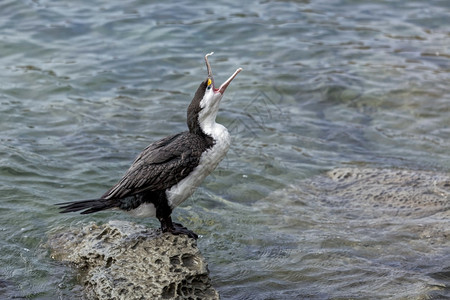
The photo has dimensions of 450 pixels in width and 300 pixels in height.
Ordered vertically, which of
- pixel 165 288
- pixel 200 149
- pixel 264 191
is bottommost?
pixel 264 191

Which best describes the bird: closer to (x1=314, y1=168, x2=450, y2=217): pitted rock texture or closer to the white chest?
the white chest

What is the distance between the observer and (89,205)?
557 centimetres

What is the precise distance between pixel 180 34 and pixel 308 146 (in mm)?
4385

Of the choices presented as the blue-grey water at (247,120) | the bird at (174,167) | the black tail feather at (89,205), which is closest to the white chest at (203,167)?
the bird at (174,167)

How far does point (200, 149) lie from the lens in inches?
234

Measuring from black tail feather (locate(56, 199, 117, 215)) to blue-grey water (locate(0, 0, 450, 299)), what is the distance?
2.61 feet

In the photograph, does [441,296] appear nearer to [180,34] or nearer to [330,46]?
[330,46]

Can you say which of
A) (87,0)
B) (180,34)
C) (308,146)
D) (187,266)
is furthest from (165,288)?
(87,0)

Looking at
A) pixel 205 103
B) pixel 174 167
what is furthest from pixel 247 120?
pixel 174 167

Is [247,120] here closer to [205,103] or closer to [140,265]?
[205,103]

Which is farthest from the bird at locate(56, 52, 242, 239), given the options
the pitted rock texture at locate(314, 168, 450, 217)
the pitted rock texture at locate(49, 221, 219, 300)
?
the pitted rock texture at locate(314, 168, 450, 217)

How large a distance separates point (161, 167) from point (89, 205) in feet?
2.22

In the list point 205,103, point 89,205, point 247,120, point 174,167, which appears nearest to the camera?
point 89,205

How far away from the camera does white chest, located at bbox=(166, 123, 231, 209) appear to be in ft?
19.5
